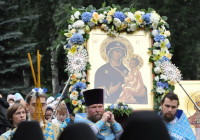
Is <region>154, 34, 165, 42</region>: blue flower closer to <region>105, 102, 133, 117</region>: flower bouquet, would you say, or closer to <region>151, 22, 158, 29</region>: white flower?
<region>151, 22, 158, 29</region>: white flower

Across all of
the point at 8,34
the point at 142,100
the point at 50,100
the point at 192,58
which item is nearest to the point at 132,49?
the point at 142,100

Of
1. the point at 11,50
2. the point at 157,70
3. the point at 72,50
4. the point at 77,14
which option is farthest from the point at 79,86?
the point at 11,50

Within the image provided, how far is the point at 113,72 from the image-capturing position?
369 inches

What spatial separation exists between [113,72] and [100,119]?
2.08 m

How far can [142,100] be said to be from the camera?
930 centimetres

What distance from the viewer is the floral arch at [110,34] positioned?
907 centimetres

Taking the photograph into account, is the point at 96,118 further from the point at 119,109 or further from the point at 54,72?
the point at 54,72

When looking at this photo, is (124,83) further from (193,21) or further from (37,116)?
(193,21)

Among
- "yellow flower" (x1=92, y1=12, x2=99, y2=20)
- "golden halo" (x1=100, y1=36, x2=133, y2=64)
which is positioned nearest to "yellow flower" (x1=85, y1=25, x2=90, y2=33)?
"yellow flower" (x1=92, y1=12, x2=99, y2=20)

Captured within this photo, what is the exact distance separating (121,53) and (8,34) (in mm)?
10683

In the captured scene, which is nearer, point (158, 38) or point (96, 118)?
point (96, 118)

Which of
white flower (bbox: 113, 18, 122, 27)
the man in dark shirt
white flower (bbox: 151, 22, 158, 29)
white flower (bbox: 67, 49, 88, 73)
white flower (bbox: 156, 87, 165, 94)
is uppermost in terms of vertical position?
white flower (bbox: 113, 18, 122, 27)

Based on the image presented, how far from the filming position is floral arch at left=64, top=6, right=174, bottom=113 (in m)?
9.07

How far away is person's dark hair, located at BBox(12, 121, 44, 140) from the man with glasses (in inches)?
127
